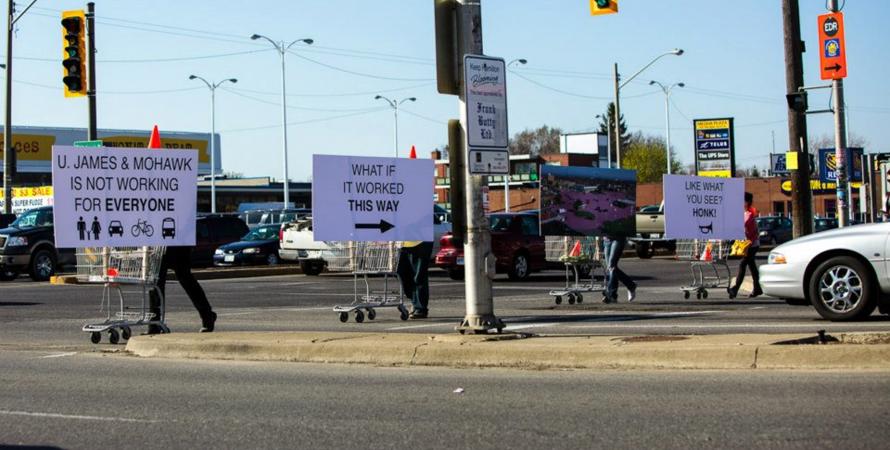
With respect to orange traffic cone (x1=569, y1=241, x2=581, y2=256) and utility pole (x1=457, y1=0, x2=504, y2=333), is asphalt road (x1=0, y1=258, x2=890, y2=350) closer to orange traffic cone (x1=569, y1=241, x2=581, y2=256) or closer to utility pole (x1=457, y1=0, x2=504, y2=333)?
orange traffic cone (x1=569, y1=241, x2=581, y2=256)

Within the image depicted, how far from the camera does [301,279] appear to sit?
93.0 ft

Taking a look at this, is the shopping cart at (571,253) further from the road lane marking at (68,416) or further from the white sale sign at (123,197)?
the road lane marking at (68,416)

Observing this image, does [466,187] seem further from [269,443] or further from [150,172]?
[269,443]

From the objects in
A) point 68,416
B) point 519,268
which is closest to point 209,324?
point 68,416

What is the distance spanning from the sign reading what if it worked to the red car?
10.2 metres

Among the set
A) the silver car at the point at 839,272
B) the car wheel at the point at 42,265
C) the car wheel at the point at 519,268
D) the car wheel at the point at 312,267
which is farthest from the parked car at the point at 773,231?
the silver car at the point at 839,272

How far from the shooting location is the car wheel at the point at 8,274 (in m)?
28.5

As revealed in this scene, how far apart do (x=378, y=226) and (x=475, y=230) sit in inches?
153

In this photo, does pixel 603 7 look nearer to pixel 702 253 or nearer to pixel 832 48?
pixel 702 253

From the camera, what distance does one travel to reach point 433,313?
17.4 metres

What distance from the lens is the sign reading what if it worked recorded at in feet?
49.4

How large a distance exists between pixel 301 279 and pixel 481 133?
1737 cm

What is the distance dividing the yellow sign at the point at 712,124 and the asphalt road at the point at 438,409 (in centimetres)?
4844

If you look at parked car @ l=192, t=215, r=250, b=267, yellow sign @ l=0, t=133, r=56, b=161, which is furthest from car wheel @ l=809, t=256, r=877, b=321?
yellow sign @ l=0, t=133, r=56, b=161
